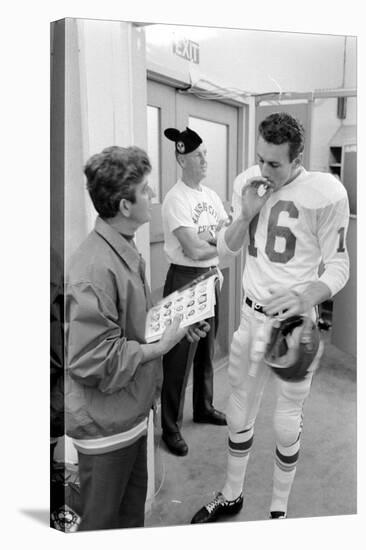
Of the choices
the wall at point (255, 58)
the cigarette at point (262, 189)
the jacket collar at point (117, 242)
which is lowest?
the jacket collar at point (117, 242)

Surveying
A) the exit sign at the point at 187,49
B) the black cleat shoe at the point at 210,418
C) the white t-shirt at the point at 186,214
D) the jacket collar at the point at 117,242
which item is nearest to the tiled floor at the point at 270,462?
the black cleat shoe at the point at 210,418

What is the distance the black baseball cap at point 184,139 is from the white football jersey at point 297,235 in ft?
0.64

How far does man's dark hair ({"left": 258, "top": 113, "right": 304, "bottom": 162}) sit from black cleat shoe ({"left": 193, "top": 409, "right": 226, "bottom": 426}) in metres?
0.93

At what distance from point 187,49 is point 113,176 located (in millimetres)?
529

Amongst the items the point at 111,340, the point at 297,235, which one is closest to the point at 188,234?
the point at 297,235

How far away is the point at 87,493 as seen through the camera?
8.08 ft

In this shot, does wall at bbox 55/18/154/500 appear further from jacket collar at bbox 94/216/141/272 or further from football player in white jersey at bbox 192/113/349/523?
football player in white jersey at bbox 192/113/349/523

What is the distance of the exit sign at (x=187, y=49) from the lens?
248cm

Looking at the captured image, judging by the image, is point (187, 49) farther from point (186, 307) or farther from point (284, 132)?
point (186, 307)

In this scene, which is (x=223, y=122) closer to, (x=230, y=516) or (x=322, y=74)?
(x=322, y=74)

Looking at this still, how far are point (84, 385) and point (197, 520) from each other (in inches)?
27.5

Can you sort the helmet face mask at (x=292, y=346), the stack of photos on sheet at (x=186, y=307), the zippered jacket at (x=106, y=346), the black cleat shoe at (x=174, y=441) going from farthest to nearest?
the black cleat shoe at (x=174, y=441) → the helmet face mask at (x=292, y=346) → the stack of photos on sheet at (x=186, y=307) → the zippered jacket at (x=106, y=346)

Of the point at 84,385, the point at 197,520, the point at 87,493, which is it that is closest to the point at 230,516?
the point at 197,520

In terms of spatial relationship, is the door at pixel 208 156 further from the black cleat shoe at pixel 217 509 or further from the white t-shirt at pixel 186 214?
the black cleat shoe at pixel 217 509
